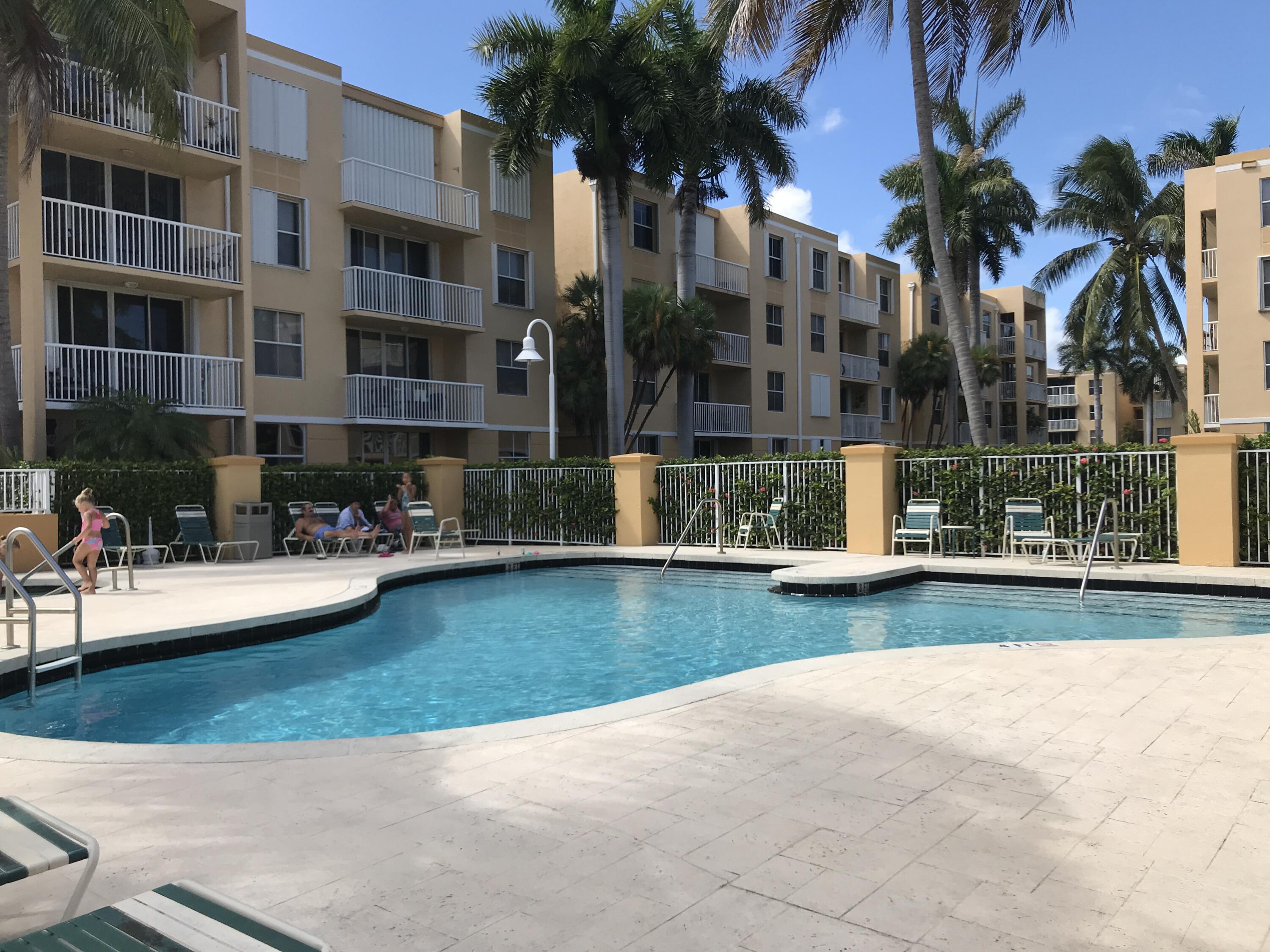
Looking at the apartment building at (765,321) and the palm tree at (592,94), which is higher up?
the palm tree at (592,94)

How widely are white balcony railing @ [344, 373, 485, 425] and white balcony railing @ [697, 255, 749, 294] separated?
33.3 feet

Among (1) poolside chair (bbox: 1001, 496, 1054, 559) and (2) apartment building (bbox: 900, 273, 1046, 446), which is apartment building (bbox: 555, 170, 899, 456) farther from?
(1) poolside chair (bbox: 1001, 496, 1054, 559)

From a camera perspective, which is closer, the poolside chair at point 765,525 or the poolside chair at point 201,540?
the poolside chair at point 201,540

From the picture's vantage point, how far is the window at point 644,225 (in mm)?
29266

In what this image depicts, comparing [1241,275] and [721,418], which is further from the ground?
[1241,275]

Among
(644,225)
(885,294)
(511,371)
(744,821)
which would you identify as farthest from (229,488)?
(885,294)

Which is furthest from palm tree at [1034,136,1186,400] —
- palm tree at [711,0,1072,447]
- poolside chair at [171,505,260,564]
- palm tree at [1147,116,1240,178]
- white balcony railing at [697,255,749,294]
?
poolside chair at [171,505,260,564]

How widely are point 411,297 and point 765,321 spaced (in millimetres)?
14888

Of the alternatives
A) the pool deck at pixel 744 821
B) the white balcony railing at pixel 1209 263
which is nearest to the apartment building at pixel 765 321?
the white balcony railing at pixel 1209 263

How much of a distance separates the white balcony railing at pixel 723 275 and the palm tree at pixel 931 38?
11.2 metres

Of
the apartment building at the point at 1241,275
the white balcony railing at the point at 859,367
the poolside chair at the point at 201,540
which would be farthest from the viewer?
the white balcony railing at the point at 859,367

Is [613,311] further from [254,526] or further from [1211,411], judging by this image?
[1211,411]

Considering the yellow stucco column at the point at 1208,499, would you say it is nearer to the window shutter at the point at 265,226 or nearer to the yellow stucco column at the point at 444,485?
the yellow stucco column at the point at 444,485

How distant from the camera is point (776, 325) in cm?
3441
